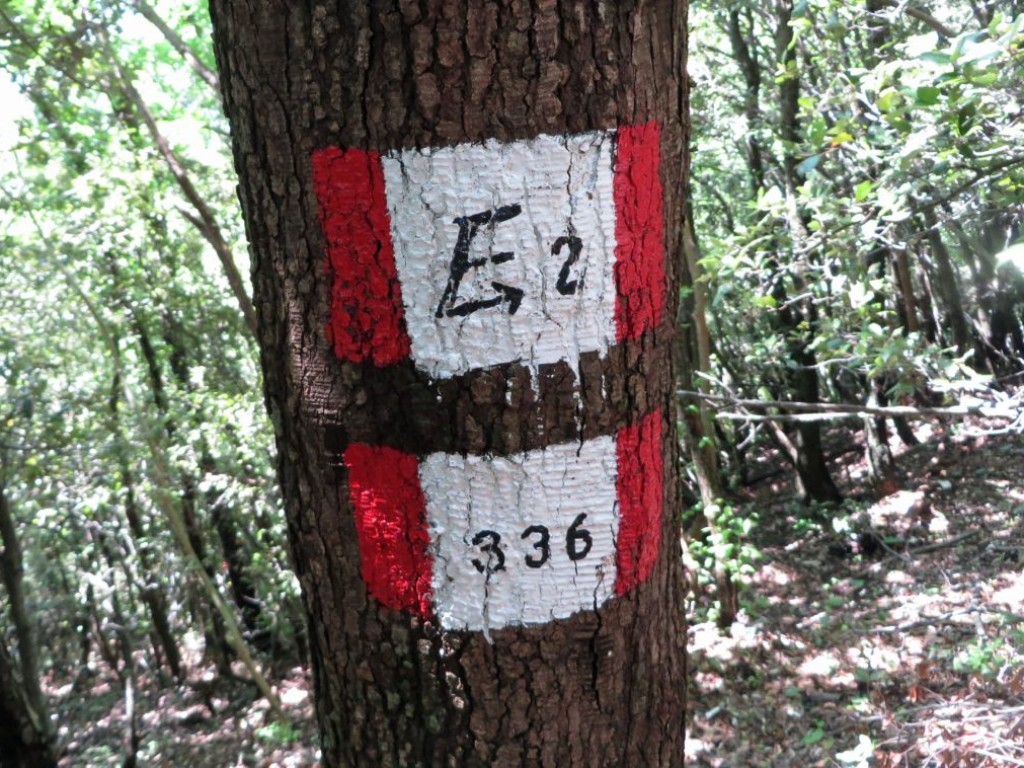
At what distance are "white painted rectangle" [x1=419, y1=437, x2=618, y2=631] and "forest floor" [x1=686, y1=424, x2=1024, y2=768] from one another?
1581 millimetres

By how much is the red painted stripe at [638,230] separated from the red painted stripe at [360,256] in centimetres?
26

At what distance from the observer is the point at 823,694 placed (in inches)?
205

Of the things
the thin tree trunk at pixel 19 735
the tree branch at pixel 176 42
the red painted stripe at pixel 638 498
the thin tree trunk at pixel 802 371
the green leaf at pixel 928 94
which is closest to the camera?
the red painted stripe at pixel 638 498

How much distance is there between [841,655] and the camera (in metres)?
5.71

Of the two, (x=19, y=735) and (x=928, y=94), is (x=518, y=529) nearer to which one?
(x=928, y=94)

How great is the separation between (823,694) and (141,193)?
22.2ft

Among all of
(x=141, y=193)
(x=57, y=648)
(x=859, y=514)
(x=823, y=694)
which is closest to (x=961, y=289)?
(x=859, y=514)

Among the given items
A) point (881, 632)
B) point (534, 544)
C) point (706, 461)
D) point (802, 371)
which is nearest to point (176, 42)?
point (706, 461)

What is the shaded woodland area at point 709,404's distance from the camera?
3.83 m

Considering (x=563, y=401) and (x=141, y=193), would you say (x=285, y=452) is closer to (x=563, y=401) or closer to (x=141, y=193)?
(x=563, y=401)

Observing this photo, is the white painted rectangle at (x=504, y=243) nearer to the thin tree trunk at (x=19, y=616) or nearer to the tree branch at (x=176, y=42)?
the tree branch at (x=176, y=42)

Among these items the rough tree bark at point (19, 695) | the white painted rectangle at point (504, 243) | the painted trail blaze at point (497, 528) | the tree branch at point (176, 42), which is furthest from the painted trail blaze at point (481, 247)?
the rough tree bark at point (19, 695)

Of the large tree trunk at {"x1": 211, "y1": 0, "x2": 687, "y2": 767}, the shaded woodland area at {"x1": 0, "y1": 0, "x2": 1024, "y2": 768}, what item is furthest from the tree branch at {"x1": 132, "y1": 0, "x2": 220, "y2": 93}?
the large tree trunk at {"x1": 211, "y1": 0, "x2": 687, "y2": 767}

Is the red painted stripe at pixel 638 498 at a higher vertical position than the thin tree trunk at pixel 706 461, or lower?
higher
